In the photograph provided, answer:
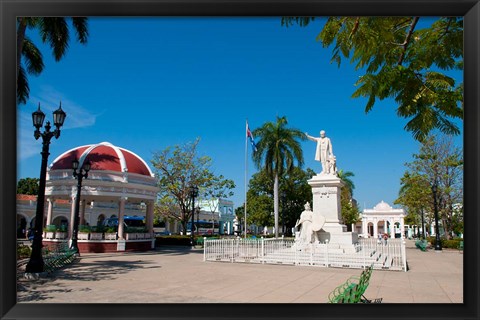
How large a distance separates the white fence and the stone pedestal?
1.96 feet

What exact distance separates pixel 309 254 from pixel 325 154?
23.3 feet

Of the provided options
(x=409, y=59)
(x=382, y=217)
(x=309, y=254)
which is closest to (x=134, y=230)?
(x=309, y=254)

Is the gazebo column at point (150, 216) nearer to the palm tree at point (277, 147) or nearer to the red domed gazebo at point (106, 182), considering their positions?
the red domed gazebo at point (106, 182)

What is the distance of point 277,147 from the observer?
3744 centimetres

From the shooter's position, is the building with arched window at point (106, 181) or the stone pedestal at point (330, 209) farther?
the building with arched window at point (106, 181)

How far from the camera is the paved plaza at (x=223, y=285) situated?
8.84m

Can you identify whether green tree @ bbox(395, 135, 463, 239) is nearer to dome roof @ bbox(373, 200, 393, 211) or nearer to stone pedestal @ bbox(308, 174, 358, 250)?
stone pedestal @ bbox(308, 174, 358, 250)

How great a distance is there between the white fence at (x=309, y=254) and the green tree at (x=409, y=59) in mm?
10370

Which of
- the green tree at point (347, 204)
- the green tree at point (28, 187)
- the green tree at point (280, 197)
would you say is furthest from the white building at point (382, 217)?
the green tree at point (28, 187)

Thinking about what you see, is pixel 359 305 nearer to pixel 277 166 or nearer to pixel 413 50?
pixel 413 50
